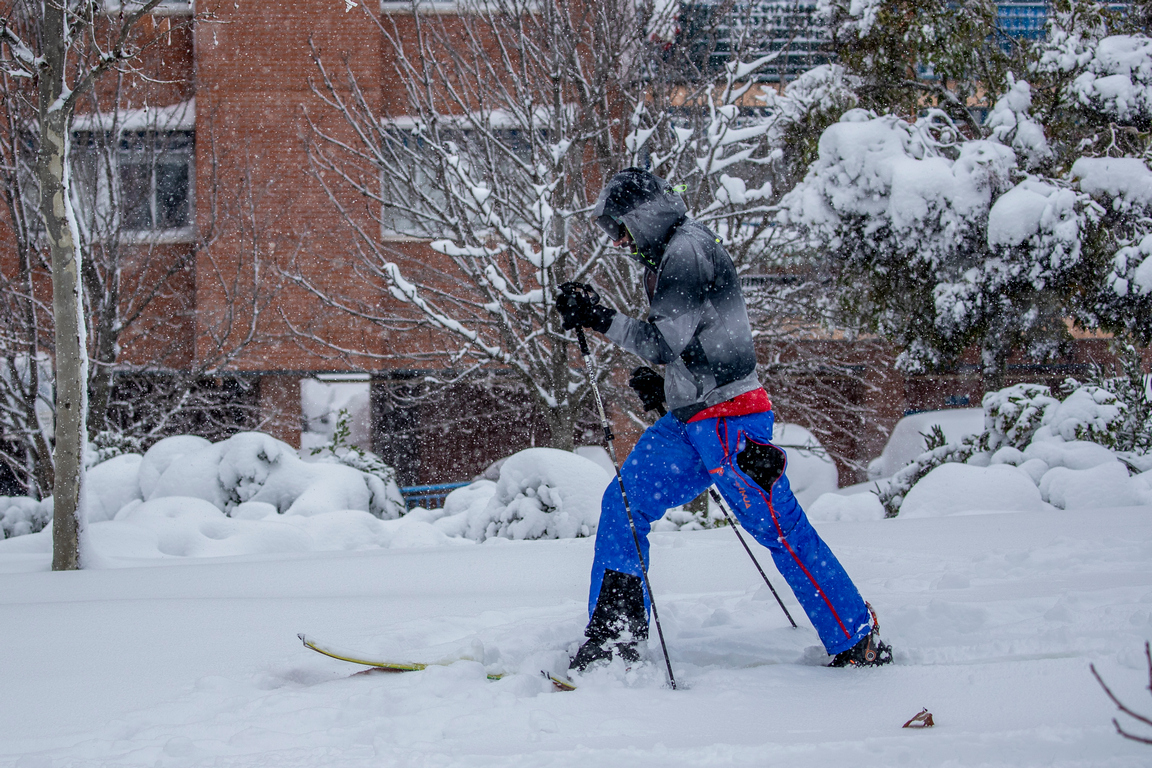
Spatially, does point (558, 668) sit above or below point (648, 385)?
below

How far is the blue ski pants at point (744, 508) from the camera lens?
99.3 inches

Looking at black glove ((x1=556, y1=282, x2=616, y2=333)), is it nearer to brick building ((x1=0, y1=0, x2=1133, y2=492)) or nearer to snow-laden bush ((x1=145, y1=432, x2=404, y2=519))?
snow-laden bush ((x1=145, y1=432, x2=404, y2=519))

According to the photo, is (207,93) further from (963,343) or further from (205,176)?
(963,343)

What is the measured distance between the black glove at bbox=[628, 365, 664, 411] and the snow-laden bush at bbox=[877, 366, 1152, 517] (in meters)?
3.86

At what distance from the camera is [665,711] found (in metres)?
2.14

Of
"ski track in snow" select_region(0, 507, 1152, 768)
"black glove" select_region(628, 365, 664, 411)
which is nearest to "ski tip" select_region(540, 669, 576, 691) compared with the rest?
"ski track in snow" select_region(0, 507, 1152, 768)

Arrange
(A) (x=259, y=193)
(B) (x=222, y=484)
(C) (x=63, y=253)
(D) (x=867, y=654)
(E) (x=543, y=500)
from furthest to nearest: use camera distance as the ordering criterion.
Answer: (A) (x=259, y=193), (B) (x=222, y=484), (E) (x=543, y=500), (C) (x=63, y=253), (D) (x=867, y=654)

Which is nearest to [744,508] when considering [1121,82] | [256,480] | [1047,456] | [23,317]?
[1047,456]

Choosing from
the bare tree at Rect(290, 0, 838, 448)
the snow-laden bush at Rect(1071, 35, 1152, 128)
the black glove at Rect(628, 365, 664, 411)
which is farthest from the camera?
the bare tree at Rect(290, 0, 838, 448)

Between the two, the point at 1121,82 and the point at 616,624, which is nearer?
the point at 616,624

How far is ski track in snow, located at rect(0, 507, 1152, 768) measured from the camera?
1848mm

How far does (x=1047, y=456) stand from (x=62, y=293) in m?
7.36

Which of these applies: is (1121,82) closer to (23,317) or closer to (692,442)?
(692,442)

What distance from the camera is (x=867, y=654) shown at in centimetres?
252
